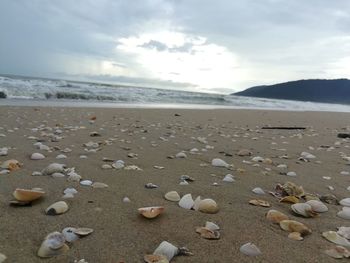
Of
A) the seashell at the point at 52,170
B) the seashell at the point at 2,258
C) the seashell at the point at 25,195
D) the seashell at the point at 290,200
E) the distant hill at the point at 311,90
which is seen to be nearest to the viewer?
the seashell at the point at 2,258

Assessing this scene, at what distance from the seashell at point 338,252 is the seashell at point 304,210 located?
1.45ft

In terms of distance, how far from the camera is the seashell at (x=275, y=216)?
6.71ft

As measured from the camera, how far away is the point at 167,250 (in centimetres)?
161

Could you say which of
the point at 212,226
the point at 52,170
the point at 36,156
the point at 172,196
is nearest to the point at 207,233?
the point at 212,226

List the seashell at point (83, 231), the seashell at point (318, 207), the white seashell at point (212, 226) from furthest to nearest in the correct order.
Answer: the seashell at point (318, 207)
the white seashell at point (212, 226)
the seashell at point (83, 231)

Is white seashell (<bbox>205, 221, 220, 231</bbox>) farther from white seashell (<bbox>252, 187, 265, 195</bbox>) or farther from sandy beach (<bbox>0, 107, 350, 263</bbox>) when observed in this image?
white seashell (<bbox>252, 187, 265, 195</bbox>)

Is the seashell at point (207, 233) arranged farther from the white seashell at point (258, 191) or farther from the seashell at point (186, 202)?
the white seashell at point (258, 191)

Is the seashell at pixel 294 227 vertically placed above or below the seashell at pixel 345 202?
above

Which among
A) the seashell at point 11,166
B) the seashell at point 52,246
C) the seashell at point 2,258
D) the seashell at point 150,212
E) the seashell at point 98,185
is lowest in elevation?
the seashell at point 11,166

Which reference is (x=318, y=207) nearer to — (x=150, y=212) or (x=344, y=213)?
(x=344, y=213)

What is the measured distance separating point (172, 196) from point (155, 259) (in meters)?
0.86

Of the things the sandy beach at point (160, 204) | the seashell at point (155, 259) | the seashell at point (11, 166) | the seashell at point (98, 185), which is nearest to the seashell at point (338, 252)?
the sandy beach at point (160, 204)

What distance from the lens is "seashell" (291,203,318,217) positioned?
85.9 inches

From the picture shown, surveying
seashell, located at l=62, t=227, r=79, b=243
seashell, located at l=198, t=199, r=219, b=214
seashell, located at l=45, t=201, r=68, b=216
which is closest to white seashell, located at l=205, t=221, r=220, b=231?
seashell, located at l=198, t=199, r=219, b=214
